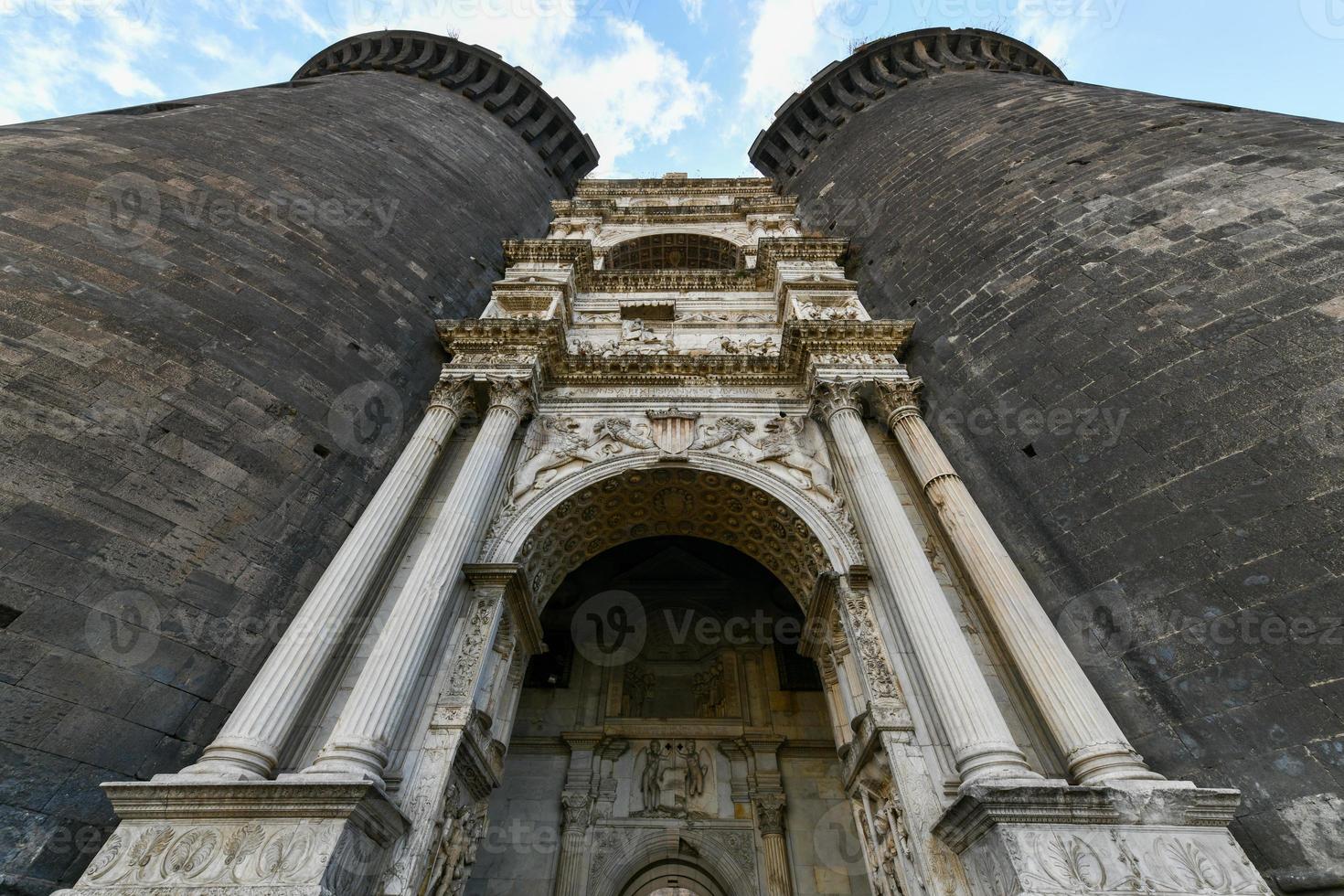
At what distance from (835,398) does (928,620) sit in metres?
3.80

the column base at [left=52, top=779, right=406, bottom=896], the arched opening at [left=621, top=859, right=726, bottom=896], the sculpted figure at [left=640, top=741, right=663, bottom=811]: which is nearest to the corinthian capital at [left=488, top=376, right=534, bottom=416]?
the column base at [left=52, top=779, right=406, bottom=896]

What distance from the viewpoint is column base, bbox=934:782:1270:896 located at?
3.91 meters

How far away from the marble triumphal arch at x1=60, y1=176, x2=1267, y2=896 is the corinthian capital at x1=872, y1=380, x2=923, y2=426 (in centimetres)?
6

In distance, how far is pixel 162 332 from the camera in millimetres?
7473

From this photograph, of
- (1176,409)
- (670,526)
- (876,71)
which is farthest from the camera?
(876,71)

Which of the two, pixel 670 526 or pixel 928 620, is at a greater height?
pixel 670 526

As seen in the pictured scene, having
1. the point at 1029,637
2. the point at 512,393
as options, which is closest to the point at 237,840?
the point at 512,393

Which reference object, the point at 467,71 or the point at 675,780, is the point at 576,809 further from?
the point at 467,71

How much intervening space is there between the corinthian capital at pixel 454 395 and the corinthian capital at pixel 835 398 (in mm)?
5399

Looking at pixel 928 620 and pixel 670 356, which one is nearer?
pixel 928 620

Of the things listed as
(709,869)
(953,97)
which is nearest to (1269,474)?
(709,869)

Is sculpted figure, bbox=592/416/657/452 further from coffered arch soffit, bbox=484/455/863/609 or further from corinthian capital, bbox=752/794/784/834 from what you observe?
corinthian capital, bbox=752/794/784/834

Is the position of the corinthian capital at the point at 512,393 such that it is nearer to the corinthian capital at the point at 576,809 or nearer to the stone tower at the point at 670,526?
the stone tower at the point at 670,526

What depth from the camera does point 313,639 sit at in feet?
18.1
